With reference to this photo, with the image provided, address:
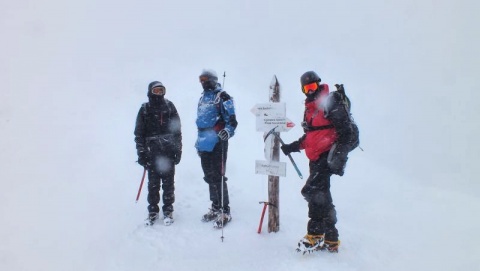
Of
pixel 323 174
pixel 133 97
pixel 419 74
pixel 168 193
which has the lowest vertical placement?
pixel 168 193

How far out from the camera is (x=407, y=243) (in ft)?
19.6

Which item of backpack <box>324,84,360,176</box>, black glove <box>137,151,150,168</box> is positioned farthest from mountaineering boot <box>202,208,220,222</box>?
backpack <box>324,84,360,176</box>

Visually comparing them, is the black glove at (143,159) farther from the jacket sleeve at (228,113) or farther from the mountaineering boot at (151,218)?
the jacket sleeve at (228,113)

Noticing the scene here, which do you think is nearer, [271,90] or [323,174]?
[323,174]

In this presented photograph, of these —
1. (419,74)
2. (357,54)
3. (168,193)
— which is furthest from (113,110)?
(419,74)

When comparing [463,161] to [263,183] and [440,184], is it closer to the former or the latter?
[440,184]

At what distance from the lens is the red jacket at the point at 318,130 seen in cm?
463

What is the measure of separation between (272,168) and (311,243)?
1.27 m

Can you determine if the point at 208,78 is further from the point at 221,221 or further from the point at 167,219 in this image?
the point at 167,219

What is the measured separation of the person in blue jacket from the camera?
5867 mm

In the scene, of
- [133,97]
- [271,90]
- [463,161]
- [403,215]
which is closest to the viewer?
[271,90]

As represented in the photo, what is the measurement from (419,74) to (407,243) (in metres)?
21.0

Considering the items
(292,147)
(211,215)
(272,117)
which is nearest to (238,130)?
(211,215)

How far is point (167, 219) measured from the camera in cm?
607
